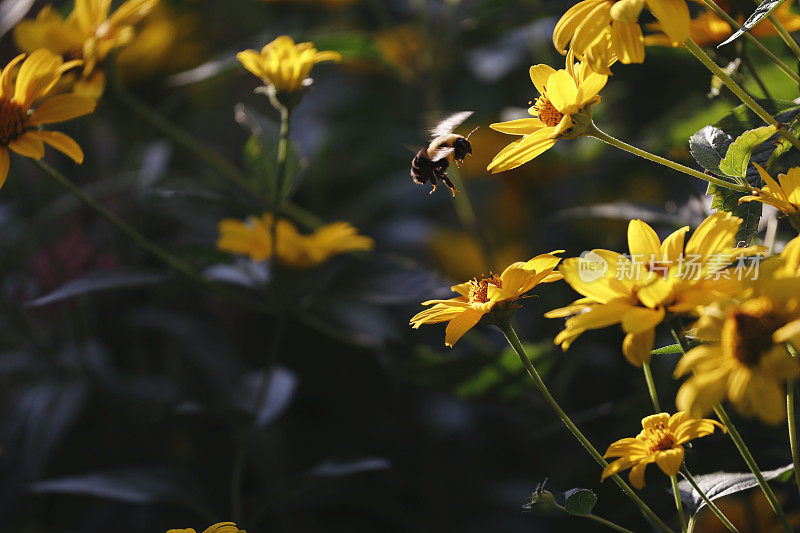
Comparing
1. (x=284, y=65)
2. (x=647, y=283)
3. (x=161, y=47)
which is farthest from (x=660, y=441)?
(x=161, y=47)

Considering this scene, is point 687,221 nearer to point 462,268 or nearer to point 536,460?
point 536,460

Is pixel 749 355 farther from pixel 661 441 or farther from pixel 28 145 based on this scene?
pixel 28 145

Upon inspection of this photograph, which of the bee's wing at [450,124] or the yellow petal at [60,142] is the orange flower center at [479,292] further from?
the yellow petal at [60,142]

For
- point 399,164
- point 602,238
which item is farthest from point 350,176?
point 602,238

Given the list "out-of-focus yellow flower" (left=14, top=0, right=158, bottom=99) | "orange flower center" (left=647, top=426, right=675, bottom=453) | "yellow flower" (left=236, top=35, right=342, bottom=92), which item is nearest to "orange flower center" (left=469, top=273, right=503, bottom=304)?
"orange flower center" (left=647, top=426, right=675, bottom=453)

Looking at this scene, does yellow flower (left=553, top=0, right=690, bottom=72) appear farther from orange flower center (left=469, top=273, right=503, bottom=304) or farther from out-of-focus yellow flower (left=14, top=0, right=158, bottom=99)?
out-of-focus yellow flower (left=14, top=0, right=158, bottom=99)

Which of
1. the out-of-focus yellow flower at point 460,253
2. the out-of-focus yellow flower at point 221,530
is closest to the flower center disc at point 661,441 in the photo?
the out-of-focus yellow flower at point 221,530
